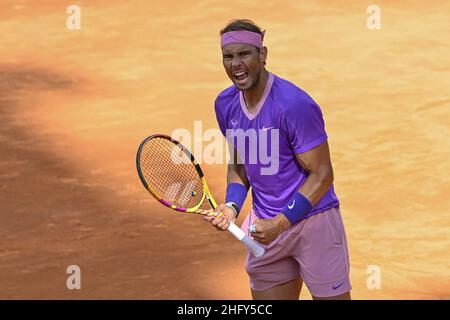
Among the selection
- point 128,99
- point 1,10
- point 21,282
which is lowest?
point 21,282

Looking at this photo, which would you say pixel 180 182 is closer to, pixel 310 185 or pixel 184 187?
pixel 184 187

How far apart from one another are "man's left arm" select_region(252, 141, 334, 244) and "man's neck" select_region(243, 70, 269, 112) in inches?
12.7

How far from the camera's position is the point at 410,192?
9.76 m

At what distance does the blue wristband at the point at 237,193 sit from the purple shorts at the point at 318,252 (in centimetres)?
27

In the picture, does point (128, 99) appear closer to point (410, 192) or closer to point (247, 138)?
point (410, 192)

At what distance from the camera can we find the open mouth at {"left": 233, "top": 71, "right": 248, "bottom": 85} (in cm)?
516

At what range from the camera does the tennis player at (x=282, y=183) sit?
16.9 ft

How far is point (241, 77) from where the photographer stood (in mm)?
5172

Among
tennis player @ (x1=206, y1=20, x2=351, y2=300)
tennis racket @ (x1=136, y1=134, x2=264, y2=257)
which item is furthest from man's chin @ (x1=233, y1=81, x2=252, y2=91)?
tennis racket @ (x1=136, y1=134, x2=264, y2=257)

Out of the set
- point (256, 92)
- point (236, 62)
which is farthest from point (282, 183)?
point (236, 62)

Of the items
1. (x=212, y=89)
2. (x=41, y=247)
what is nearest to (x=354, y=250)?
(x=41, y=247)

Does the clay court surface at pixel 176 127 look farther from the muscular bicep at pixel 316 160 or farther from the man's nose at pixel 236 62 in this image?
the man's nose at pixel 236 62

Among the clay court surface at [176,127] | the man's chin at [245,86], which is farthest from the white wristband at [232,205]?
the clay court surface at [176,127]

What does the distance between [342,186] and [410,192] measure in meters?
0.60
